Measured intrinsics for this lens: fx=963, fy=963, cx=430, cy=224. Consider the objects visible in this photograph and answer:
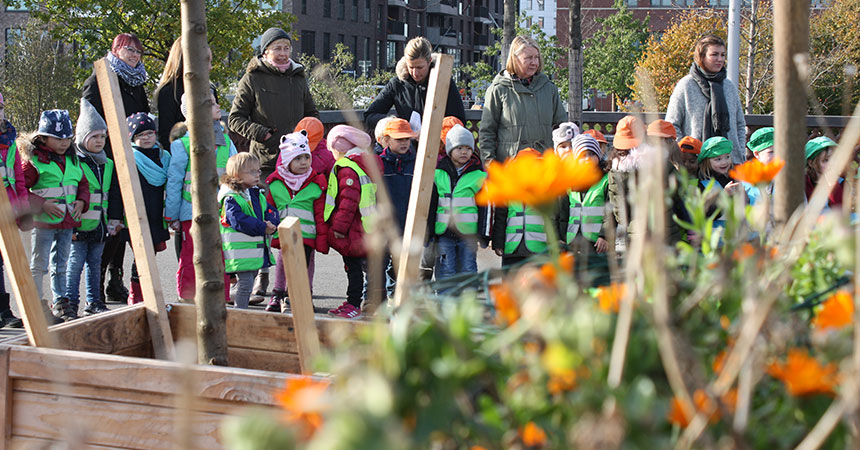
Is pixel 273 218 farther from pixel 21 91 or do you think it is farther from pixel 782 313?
pixel 21 91

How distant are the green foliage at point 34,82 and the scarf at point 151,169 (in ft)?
66.0

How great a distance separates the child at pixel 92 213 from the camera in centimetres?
632

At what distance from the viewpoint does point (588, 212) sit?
5930 mm

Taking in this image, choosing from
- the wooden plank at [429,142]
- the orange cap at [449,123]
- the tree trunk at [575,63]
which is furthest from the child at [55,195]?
the tree trunk at [575,63]

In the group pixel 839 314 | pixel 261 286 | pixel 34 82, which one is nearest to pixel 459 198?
pixel 261 286

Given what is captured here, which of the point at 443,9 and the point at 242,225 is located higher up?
the point at 443,9

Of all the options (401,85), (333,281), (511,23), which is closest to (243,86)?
(401,85)

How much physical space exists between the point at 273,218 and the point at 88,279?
1.33 meters

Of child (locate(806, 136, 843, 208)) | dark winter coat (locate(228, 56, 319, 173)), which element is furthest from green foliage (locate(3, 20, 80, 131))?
child (locate(806, 136, 843, 208))

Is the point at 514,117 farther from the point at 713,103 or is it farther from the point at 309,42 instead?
the point at 309,42

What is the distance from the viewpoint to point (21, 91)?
994 inches

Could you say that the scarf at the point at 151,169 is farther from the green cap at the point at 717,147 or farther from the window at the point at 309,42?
the window at the point at 309,42

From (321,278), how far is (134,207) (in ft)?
14.8

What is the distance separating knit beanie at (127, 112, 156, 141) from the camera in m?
6.53
